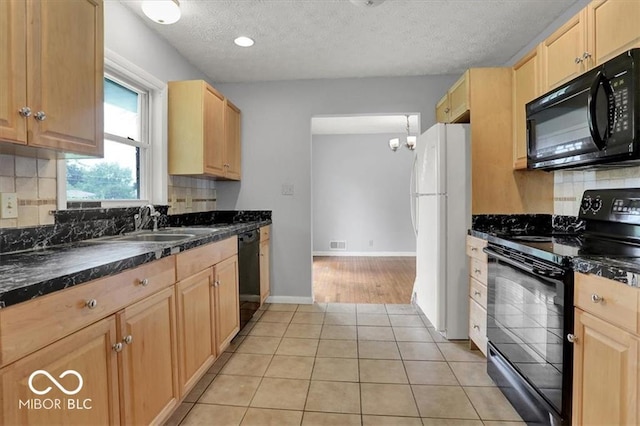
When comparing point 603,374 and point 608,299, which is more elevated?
point 608,299

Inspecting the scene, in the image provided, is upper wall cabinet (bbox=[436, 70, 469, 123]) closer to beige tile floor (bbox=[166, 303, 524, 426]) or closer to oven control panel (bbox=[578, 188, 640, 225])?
oven control panel (bbox=[578, 188, 640, 225])

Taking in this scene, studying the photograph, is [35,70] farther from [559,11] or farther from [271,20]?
[559,11]

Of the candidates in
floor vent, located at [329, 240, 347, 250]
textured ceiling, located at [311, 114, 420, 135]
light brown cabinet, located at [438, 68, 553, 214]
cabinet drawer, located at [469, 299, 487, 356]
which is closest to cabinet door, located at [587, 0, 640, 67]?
light brown cabinet, located at [438, 68, 553, 214]

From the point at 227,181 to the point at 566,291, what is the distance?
311 centimetres

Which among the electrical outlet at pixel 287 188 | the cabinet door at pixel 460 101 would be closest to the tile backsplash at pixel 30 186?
the electrical outlet at pixel 287 188

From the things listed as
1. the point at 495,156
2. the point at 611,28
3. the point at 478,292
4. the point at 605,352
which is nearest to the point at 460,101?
the point at 495,156

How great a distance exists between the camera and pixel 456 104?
9.29 feet

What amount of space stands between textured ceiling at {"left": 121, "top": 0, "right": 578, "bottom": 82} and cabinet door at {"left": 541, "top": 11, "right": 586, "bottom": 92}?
416mm

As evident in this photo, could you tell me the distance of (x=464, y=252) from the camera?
2.56 m

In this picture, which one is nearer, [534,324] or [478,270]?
[534,324]

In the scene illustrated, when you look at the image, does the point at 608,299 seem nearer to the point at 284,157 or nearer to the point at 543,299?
the point at 543,299

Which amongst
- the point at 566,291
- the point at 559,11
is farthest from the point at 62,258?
the point at 559,11

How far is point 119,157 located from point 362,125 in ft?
14.2

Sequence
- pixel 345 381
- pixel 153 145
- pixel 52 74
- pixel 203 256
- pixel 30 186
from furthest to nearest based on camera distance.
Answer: pixel 153 145
pixel 345 381
pixel 203 256
pixel 30 186
pixel 52 74
